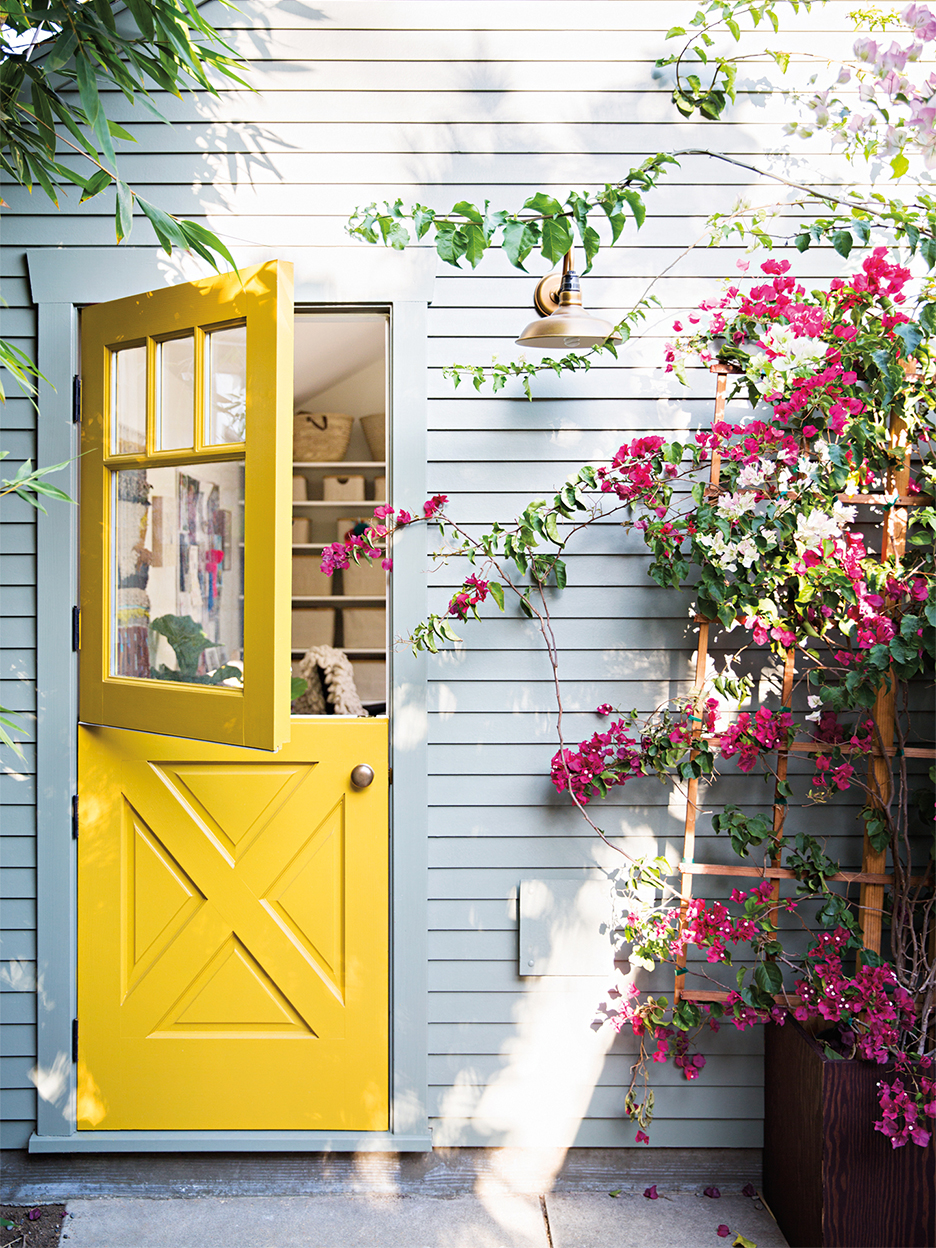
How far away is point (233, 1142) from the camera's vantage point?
2240mm

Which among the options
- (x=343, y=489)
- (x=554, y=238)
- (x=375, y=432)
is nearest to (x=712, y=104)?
(x=554, y=238)

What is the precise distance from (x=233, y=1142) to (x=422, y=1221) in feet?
1.75

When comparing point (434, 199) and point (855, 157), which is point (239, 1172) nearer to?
point (434, 199)

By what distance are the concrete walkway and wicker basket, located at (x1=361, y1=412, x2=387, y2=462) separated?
2.99m

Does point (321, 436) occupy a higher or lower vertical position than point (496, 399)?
higher

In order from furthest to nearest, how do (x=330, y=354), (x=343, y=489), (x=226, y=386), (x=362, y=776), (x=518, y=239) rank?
(x=343, y=489) → (x=330, y=354) → (x=362, y=776) → (x=226, y=386) → (x=518, y=239)

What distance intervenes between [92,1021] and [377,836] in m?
0.91

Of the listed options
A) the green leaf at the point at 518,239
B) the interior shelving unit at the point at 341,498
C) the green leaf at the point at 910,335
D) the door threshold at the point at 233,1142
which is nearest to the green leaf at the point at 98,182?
the green leaf at the point at 518,239

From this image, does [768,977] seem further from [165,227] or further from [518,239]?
[165,227]

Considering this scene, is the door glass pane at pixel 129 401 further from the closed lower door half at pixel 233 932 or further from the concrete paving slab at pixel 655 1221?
the concrete paving slab at pixel 655 1221

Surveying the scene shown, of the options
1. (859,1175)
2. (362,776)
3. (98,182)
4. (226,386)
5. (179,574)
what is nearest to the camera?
(98,182)

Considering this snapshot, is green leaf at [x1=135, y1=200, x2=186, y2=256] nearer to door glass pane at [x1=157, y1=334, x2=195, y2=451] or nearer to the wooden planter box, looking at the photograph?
door glass pane at [x1=157, y1=334, x2=195, y2=451]

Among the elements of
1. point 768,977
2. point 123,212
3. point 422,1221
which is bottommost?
point 422,1221

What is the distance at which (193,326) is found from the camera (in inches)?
81.4
